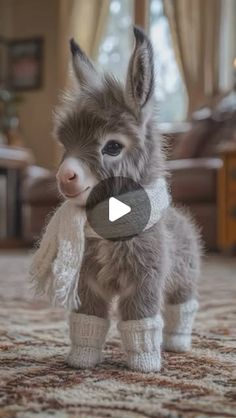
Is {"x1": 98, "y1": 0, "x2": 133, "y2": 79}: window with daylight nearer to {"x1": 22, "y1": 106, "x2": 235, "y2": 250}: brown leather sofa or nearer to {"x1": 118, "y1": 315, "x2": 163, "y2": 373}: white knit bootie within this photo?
{"x1": 22, "y1": 106, "x2": 235, "y2": 250}: brown leather sofa

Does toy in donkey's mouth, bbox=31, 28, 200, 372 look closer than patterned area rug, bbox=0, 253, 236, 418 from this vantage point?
No

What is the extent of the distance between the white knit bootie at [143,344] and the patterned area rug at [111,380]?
0.05ft

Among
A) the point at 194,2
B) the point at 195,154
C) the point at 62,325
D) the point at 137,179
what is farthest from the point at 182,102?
the point at 137,179

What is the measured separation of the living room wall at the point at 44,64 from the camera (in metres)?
4.67

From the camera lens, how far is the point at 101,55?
175 inches

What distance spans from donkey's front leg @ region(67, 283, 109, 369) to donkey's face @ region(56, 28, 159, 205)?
0.40 feet

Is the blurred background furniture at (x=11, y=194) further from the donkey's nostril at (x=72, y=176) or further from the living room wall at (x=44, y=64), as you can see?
the donkey's nostril at (x=72, y=176)

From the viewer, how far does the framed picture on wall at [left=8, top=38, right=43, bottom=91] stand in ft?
15.6

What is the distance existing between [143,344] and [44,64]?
4323mm

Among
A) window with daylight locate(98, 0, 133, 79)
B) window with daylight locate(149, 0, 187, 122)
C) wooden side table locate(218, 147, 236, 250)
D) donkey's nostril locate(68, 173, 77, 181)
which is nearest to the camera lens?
donkey's nostril locate(68, 173, 77, 181)

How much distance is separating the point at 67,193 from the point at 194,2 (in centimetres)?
367

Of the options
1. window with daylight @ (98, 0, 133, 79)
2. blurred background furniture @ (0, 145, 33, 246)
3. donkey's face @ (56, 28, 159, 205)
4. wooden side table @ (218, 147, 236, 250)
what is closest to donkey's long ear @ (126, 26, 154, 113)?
donkey's face @ (56, 28, 159, 205)

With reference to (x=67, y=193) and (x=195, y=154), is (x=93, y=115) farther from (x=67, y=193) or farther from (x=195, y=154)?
(x=195, y=154)

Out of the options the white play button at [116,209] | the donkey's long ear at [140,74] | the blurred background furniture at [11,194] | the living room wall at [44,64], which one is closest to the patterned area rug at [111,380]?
the white play button at [116,209]
